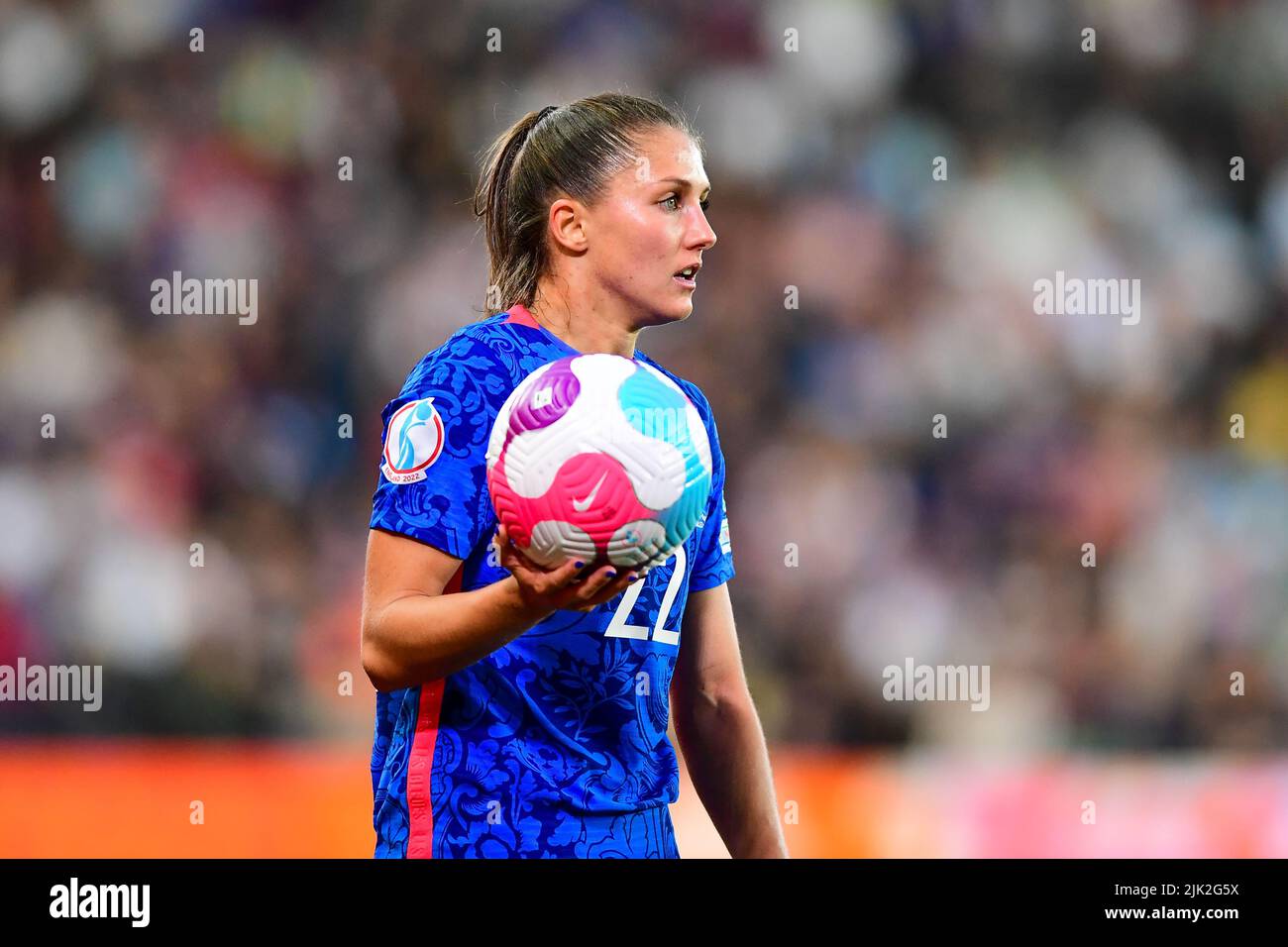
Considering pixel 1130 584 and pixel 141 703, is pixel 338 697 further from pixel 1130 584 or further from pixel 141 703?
pixel 1130 584

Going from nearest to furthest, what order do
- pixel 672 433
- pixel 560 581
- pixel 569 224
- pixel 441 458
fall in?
1. pixel 560 581
2. pixel 672 433
3. pixel 441 458
4. pixel 569 224

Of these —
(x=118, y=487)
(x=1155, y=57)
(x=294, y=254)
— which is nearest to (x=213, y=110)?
(x=294, y=254)

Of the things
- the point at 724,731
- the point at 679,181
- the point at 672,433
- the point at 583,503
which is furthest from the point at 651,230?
the point at 724,731

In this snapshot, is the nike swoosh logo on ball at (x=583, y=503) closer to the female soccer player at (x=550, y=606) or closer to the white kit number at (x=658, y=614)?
the female soccer player at (x=550, y=606)

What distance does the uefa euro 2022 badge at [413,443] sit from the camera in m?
2.03

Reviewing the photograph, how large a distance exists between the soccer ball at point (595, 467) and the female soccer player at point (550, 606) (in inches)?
1.6

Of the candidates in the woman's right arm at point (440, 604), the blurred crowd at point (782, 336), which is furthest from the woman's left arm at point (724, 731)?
the blurred crowd at point (782, 336)

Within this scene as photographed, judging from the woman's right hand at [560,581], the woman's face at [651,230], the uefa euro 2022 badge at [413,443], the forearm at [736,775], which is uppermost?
the woman's face at [651,230]

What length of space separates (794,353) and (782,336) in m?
0.09

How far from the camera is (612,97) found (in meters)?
2.42

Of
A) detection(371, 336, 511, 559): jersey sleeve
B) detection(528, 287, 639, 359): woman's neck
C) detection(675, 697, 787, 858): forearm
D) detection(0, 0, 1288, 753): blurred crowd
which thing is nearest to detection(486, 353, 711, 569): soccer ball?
detection(371, 336, 511, 559): jersey sleeve

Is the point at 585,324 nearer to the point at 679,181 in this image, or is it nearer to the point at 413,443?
the point at 679,181

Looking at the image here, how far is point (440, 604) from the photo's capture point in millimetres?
1916

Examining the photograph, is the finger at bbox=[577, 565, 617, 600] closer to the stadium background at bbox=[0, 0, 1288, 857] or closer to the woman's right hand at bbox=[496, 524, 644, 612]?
the woman's right hand at bbox=[496, 524, 644, 612]
